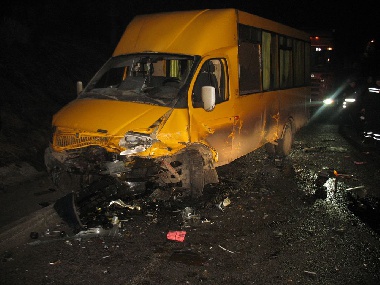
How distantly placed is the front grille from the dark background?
2.20 m

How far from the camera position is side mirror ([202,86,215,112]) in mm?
5746

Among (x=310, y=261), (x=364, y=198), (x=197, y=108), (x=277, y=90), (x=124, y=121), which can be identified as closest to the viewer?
(x=310, y=261)

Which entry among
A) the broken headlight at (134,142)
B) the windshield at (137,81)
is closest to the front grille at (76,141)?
the broken headlight at (134,142)

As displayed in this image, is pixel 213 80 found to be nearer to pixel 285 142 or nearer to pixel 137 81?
pixel 137 81

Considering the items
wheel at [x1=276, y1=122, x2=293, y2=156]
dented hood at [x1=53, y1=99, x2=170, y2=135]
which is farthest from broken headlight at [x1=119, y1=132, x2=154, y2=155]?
wheel at [x1=276, y1=122, x2=293, y2=156]

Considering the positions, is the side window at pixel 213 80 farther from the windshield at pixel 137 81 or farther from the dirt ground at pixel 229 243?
the dirt ground at pixel 229 243

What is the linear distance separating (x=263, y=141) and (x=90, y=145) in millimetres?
4165

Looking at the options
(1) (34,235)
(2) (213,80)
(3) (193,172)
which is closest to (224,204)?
(3) (193,172)

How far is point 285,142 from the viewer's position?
9.84 meters

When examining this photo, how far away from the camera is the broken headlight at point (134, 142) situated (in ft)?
17.3

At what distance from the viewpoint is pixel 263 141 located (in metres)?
8.40

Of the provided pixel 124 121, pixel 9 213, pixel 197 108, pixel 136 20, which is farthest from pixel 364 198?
pixel 9 213

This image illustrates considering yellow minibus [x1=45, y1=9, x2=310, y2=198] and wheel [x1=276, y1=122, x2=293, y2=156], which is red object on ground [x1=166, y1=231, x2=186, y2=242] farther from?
wheel [x1=276, y1=122, x2=293, y2=156]

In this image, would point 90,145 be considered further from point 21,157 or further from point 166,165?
point 21,157
